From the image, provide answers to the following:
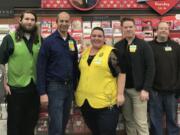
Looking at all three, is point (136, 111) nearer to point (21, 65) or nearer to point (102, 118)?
point (102, 118)

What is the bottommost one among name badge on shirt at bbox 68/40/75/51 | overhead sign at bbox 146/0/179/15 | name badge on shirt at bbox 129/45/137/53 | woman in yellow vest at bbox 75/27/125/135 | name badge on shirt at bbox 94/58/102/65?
woman in yellow vest at bbox 75/27/125/135

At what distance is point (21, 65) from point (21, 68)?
0.09 ft

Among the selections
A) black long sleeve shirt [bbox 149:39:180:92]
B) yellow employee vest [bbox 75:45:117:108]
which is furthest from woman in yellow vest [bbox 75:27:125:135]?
black long sleeve shirt [bbox 149:39:180:92]

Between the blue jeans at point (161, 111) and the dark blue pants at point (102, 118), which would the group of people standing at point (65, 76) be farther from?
the blue jeans at point (161, 111)

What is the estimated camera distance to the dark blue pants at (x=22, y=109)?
3.73 meters

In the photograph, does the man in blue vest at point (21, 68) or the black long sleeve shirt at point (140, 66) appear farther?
the black long sleeve shirt at point (140, 66)

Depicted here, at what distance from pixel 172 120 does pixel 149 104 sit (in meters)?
0.32

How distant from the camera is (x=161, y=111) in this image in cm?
432

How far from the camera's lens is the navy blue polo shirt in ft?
11.9

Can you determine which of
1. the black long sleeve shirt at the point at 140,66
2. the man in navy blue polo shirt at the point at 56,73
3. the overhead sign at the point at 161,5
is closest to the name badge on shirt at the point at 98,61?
the man in navy blue polo shirt at the point at 56,73

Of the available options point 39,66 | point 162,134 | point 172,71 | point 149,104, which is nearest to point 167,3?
point 172,71

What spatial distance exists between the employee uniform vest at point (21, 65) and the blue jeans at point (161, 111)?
1.39m

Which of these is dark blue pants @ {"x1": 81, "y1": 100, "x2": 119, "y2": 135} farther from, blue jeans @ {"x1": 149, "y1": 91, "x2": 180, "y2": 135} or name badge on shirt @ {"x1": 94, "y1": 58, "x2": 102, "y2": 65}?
blue jeans @ {"x1": 149, "y1": 91, "x2": 180, "y2": 135}

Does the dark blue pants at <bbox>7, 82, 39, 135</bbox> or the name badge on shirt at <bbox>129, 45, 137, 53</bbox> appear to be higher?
the name badge on shirt at <bbox>129, 45, 137, 53</bbox>
